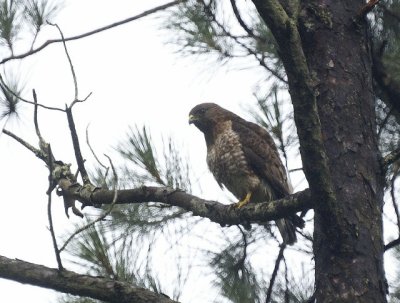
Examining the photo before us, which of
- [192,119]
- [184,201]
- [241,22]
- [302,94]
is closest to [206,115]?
[192,119]

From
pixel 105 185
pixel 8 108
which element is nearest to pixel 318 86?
pixel 105 185

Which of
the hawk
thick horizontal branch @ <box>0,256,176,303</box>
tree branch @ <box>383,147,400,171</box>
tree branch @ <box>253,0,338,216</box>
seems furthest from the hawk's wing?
tree branch @ <box>253,0,338,216</box>

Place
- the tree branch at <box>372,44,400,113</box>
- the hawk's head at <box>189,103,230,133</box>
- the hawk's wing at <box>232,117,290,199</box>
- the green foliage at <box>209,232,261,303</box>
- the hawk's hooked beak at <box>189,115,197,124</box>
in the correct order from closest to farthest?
1. the tree branch at <box>372,44,400,113</box>
2. the green foliage at <box>209,232,261,303</box>
3. the hawk's wing at <box>232,117,290,199</box>
4. the hawk's head at <box>189,103,230,133</box>
5. the hawk's hooked beak at <box>189,115,197,124</box>

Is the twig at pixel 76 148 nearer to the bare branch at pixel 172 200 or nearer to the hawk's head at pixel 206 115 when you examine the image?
the bare branch at pixel 172 200

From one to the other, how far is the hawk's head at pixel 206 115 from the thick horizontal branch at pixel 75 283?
2.81 m

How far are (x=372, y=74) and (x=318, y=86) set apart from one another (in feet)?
0.95

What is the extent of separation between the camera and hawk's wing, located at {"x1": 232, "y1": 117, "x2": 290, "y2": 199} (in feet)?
17.7

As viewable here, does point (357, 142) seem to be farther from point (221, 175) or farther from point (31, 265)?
point (221, 175)

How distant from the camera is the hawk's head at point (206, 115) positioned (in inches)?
236

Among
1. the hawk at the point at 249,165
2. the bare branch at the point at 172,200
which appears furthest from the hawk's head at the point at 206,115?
the bare branch at the point at 172,200

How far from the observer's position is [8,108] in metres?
4.58

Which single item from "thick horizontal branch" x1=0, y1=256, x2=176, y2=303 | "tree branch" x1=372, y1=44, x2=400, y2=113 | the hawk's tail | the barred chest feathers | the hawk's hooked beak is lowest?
"thick horizontal branch" x1=0, y1=256, x2=176, y2=303

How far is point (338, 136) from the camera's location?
136 inches

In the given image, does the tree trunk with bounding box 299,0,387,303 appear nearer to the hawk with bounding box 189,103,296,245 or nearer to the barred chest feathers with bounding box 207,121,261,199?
the hawk with bounding box 189,103,296,245
